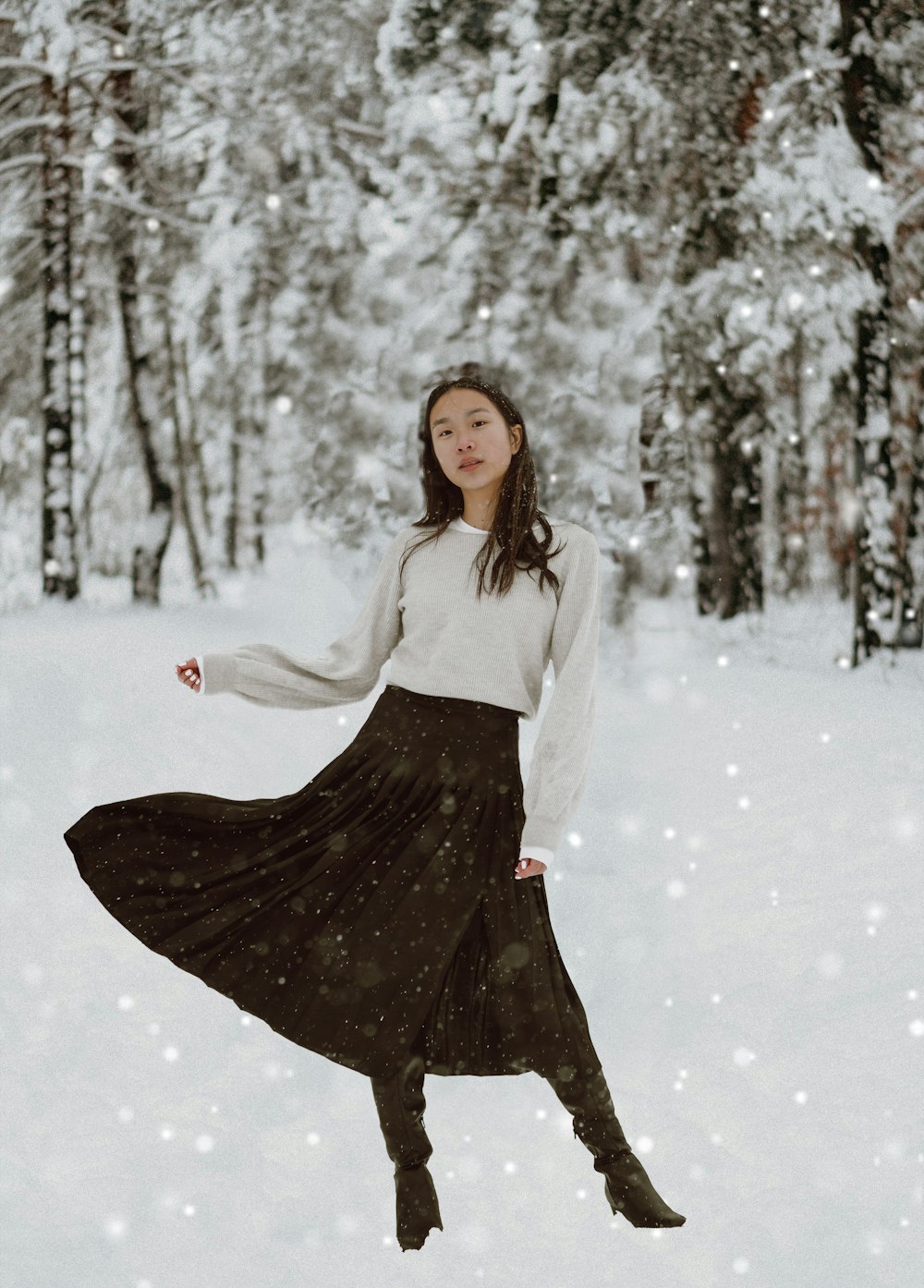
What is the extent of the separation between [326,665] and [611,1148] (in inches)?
45.9

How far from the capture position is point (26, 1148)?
9.52 ft

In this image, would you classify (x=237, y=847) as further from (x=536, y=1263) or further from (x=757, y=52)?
(x=757, y=52)

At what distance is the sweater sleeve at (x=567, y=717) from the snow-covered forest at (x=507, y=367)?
6.12ft

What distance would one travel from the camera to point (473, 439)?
2.41 metres

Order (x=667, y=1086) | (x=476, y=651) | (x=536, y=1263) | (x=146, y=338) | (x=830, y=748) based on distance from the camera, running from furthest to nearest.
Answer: (x=146, y=338)
(x=830, y=748)
(x=667, y=1086)
(x=536, y=1263)
(x=476, y=651)

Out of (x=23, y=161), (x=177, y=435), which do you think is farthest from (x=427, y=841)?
(x=23, y=161)

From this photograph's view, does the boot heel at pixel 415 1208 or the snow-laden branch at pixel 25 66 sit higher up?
the snow-laden branch at pixel 25 66

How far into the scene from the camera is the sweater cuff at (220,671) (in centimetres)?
244

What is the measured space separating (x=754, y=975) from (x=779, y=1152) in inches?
29.0

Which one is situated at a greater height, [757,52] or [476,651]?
[757,52]

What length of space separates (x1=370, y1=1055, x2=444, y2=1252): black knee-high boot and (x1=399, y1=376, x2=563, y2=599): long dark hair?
1022 mm

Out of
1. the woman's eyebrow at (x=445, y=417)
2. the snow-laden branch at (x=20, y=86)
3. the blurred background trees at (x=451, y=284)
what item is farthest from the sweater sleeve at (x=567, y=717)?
the snow-laden branch at (x=20, y=86)

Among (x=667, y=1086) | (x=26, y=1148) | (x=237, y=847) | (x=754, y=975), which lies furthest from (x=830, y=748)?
(x=26, y=1148)

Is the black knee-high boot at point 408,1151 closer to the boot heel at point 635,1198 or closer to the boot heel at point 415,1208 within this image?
the boot heel at point 415,1208
